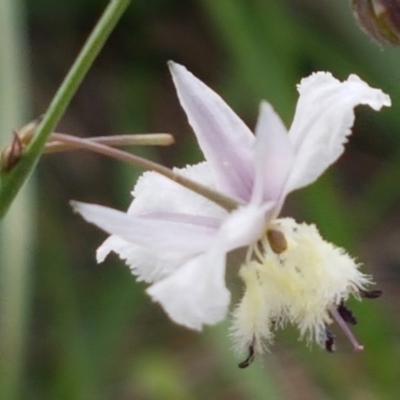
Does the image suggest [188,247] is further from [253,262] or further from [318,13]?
[318,13]

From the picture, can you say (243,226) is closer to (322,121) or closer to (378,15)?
(322,121)

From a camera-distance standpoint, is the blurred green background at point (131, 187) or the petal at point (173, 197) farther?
the blurred green background at point (131, 187)

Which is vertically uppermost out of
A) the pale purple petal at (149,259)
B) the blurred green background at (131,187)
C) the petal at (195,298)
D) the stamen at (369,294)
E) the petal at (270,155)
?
the petal at (270,155)

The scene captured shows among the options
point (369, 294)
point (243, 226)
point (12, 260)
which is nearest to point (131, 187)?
point (12, 260)

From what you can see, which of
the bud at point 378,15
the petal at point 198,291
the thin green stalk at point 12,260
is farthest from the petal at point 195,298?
the thin green stalk at point 12,260

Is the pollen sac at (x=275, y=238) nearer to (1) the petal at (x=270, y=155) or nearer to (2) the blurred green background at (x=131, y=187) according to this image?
(1) the petal at (x=270, y=155)
